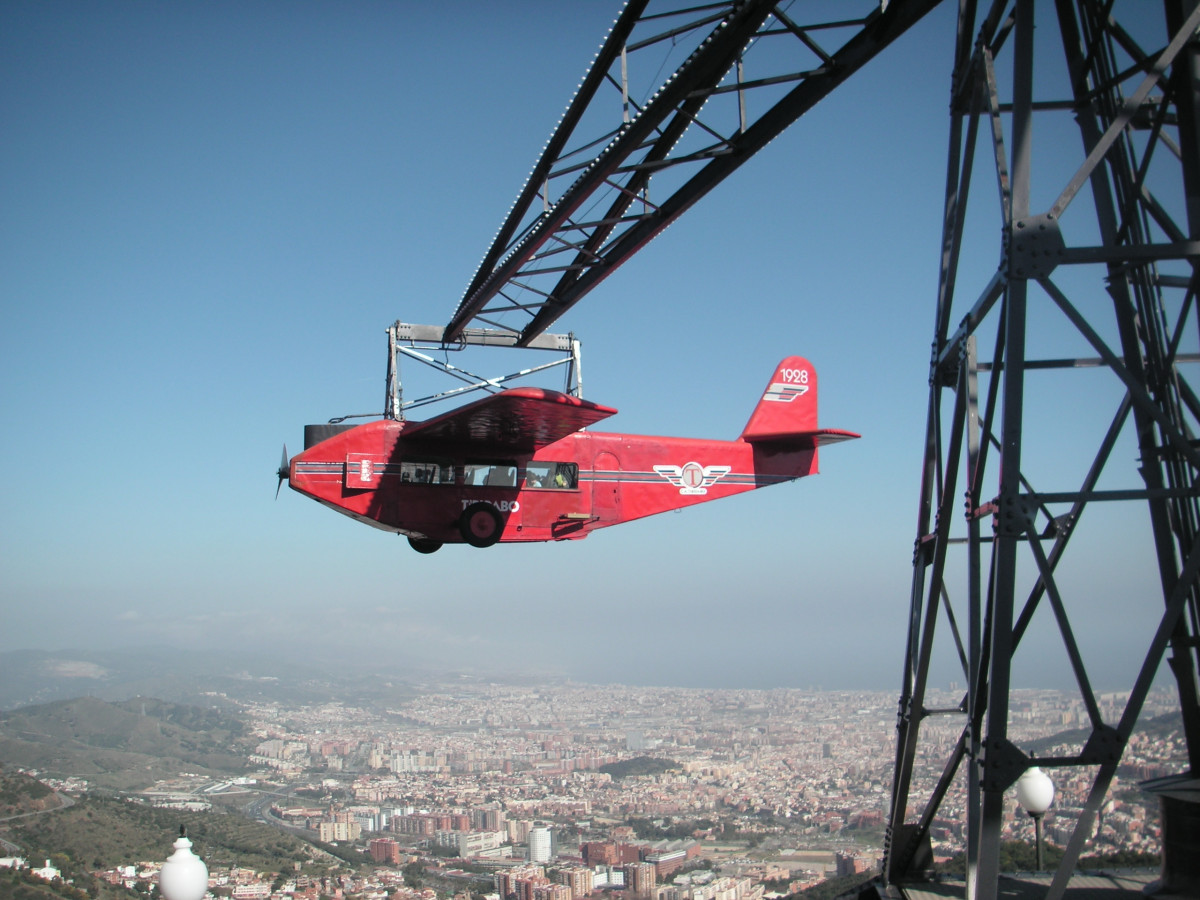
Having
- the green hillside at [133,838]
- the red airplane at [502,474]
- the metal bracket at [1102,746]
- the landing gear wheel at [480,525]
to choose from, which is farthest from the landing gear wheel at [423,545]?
the green hillside at [133,838]

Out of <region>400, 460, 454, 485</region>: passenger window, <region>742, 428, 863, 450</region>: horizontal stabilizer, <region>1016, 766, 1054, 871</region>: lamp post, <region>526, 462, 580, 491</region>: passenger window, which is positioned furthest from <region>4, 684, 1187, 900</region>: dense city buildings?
<region>400, 460, 454, 485</region>: passenger window

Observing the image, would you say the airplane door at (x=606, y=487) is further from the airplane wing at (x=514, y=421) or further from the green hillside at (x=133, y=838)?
the green hillside at (x=133, y=838)

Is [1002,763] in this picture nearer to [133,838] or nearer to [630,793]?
[133,838]

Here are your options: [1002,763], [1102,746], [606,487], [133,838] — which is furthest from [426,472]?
[133,838]

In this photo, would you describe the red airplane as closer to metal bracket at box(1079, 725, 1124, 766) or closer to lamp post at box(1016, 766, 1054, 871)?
lamp post at box(1016, 766, 1054, 871)

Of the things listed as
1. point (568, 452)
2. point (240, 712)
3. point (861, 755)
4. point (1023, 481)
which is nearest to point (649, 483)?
point (568, 452)
